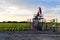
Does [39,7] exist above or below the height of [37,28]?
above

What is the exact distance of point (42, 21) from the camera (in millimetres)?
35375

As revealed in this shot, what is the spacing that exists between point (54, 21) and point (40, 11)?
280 cm

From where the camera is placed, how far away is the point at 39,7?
1362 inches

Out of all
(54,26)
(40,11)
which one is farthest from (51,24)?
(40,11)

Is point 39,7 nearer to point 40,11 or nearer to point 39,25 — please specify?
point 40,11

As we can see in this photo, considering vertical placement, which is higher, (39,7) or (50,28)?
(39,7)

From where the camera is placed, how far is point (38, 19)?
34812 millimetres

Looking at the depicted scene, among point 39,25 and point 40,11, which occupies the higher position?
point 40,11

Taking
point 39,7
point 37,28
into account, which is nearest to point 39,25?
point 37,28

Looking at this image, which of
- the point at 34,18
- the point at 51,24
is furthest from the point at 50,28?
the point at 34,18

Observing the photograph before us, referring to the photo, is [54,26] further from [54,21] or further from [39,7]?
[39,7]

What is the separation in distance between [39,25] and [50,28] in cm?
181

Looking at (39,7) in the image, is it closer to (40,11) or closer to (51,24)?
(40,11)

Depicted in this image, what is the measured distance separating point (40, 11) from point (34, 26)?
101 inches
